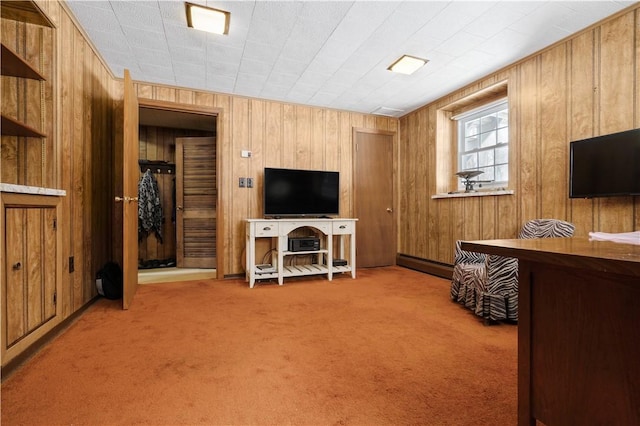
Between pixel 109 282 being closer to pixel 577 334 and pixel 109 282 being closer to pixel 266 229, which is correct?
pixel 266 229

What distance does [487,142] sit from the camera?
3.72 meters

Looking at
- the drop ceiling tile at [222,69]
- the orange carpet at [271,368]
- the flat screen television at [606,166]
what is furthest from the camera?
the drop ceiling tile at [222,69]

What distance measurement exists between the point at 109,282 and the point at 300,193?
2.28 m

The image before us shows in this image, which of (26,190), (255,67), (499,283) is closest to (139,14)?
(255,67)

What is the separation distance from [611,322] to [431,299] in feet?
7.28

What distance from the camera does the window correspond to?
3490 mm

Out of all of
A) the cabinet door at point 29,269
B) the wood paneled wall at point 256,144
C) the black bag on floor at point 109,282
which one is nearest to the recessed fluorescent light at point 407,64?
the wood paneled wall at point 256,144

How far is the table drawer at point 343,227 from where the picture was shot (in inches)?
152

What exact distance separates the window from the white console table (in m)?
1.76

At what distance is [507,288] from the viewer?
7.54 feet

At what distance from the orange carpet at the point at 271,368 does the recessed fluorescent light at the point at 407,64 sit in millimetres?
2417

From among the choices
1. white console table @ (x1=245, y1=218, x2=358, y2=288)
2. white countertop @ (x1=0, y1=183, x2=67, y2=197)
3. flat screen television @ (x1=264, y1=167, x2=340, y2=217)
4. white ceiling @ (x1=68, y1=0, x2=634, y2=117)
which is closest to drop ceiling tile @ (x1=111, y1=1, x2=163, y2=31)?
white ceiling @ (x1=68, y1=0, x2=634, y2=117)

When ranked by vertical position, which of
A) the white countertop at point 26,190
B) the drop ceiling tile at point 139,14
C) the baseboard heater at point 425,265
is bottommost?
the baseboard heater at point 425,265

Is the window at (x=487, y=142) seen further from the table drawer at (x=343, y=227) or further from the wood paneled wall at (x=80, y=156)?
the wood paneled wall at (x=80, y=156)
